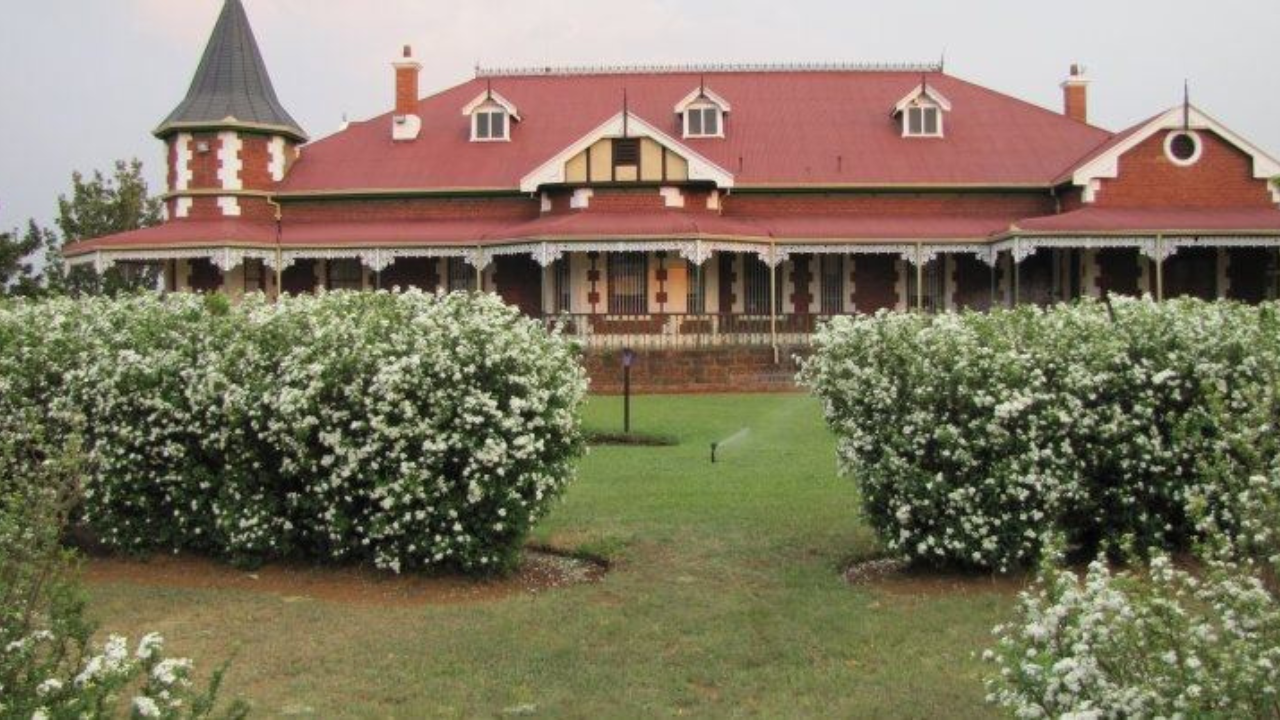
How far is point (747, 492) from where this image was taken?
12523 millimetres

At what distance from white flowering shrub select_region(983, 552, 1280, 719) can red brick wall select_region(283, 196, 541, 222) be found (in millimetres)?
28654

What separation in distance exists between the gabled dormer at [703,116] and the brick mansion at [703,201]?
0.06m

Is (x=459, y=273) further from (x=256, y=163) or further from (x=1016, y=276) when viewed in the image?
(x=1016, y=276)

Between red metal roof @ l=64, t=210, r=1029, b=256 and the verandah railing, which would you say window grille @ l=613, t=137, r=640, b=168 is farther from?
the verandah railing

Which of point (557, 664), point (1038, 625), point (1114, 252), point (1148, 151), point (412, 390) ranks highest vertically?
point (1148, 151)

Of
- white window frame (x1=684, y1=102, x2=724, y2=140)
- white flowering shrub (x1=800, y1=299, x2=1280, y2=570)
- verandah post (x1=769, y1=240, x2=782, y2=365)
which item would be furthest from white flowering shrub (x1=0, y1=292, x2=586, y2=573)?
white window frame (x1=684, y1=102, x2=724, y2=140)

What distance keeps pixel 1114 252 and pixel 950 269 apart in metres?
3.88

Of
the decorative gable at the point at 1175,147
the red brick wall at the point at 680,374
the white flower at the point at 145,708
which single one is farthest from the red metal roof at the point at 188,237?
the white flower at the point at 145,708

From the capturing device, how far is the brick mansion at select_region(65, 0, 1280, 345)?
1173 inches

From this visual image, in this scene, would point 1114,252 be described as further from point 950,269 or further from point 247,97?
point 247,97

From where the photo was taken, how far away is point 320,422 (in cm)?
895

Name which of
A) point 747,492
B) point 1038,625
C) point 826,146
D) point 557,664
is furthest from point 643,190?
point 1038,625

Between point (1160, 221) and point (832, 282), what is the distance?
25.4 ft

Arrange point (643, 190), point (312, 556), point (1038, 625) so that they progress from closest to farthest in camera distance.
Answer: point (1038, 625) < point (312, 556) < point (643, 190)
